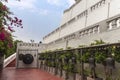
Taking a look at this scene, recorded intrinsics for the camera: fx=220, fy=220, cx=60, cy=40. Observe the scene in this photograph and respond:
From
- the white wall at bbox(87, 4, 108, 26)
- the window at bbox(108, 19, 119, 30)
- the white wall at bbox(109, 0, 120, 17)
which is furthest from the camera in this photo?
the white wall at bbox(87, 4, 108, 26)

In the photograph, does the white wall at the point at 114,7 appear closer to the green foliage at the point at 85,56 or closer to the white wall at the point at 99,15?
the white wall at the point at 99,15

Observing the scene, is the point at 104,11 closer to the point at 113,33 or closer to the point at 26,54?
the point at 113,33

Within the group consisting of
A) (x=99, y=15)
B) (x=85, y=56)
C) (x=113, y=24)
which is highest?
(x=99, y=15)

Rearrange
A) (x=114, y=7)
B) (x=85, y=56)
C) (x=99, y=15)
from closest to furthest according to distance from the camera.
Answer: (x=85, y=56), (x=114, y=7), (x=99, y=15)

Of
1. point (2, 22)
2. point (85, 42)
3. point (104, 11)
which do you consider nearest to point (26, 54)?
point (85, 42)

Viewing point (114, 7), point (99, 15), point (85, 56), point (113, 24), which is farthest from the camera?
point (99, 15)

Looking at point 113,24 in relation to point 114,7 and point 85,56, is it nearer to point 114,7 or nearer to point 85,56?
point 114,7

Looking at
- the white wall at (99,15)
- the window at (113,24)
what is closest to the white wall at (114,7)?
the window at (113,24)

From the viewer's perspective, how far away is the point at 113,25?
898 centimetres

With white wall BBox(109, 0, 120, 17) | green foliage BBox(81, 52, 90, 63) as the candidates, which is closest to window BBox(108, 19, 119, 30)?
white wall BBox(109, 0, 120, 17)

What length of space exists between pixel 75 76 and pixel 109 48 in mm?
3186

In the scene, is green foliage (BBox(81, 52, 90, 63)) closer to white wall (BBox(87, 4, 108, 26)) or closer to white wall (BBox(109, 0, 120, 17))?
white wall (BBox(109, 0, 120, 17))

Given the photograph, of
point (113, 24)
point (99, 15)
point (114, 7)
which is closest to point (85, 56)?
point (113, 24)

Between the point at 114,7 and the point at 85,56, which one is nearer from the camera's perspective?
the point at 85,56
